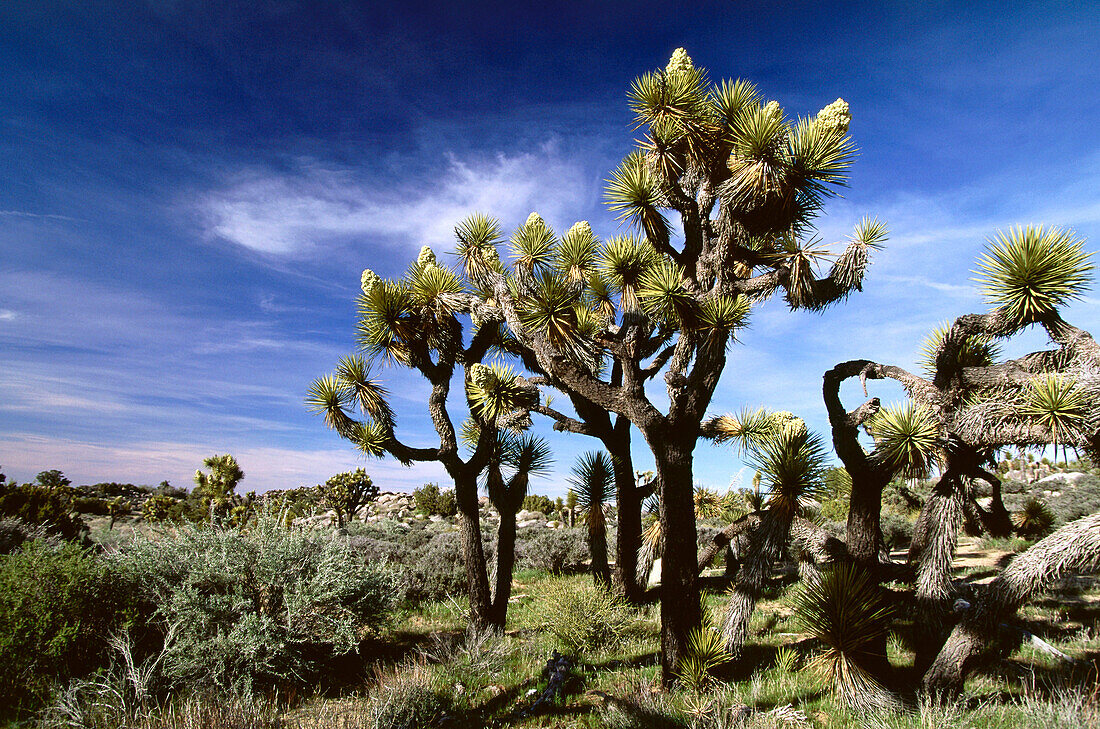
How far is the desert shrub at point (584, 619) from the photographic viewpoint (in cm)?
768

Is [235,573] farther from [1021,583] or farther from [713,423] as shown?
[1021,583]

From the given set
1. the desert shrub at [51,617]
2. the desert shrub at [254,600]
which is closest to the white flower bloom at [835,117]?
the desert shrub at [254,600]

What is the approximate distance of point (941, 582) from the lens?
5.73m

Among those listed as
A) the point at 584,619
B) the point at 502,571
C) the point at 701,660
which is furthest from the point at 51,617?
the point at 701,660

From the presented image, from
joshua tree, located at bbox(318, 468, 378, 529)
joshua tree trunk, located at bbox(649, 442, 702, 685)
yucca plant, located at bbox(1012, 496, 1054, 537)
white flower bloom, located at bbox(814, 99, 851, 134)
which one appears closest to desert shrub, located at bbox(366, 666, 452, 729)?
joshua tree trunk, located at bbox(649, 442, 702, 685)

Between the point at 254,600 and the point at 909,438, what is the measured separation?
8350mm

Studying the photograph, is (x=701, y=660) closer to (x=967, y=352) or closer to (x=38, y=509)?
(x=967, y=352)

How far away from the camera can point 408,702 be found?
5.19 m

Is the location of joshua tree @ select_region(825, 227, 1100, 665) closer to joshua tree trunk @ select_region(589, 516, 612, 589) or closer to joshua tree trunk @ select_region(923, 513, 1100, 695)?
joshua tree trunk @ select_region(923, 513, 1100, 695)

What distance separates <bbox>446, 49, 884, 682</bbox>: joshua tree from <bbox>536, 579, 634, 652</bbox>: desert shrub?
66.3 inches

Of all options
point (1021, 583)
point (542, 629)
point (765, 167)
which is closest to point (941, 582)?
point (1021, 583)

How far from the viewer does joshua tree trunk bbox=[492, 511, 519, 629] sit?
884cm

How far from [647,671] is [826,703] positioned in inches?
82.7

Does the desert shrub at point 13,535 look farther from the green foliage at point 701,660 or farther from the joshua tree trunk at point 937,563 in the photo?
the joshua tree trunk at point 937,563
